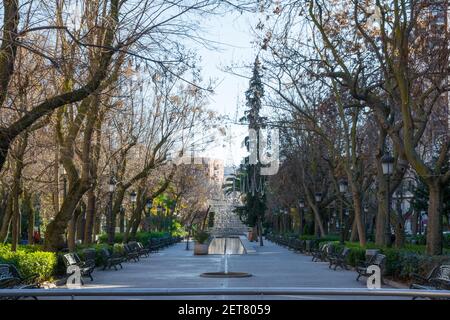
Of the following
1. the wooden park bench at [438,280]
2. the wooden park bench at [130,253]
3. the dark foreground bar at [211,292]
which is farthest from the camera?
the wooden park bench at [130,253]

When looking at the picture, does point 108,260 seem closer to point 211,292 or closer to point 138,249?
point 138,249

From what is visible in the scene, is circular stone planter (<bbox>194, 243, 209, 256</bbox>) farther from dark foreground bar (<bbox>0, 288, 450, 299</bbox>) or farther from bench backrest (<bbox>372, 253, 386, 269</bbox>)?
dark foreground bar (<bbox>0, 288, 450, 299</bbox>)

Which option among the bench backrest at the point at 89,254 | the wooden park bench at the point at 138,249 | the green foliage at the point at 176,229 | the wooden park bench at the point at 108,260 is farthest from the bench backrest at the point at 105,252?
the green foliage at the point at 176,229

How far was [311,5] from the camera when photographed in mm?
20484

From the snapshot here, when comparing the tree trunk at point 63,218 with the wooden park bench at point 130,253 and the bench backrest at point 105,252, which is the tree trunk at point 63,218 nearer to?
the bench backrest at point 105,252

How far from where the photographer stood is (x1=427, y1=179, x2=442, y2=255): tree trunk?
18.6 metres

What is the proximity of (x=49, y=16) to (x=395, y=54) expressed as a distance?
33.1 feet

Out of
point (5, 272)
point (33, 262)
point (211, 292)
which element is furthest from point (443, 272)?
Answer: point (33, 262)

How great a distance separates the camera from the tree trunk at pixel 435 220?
18625 millimetres

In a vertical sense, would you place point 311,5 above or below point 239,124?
above

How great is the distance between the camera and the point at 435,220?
61.9 feet

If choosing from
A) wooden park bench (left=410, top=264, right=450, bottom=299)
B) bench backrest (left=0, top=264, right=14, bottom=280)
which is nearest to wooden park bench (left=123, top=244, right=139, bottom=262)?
bench backrest (left=0, top=264, right=14, bottom=280)
